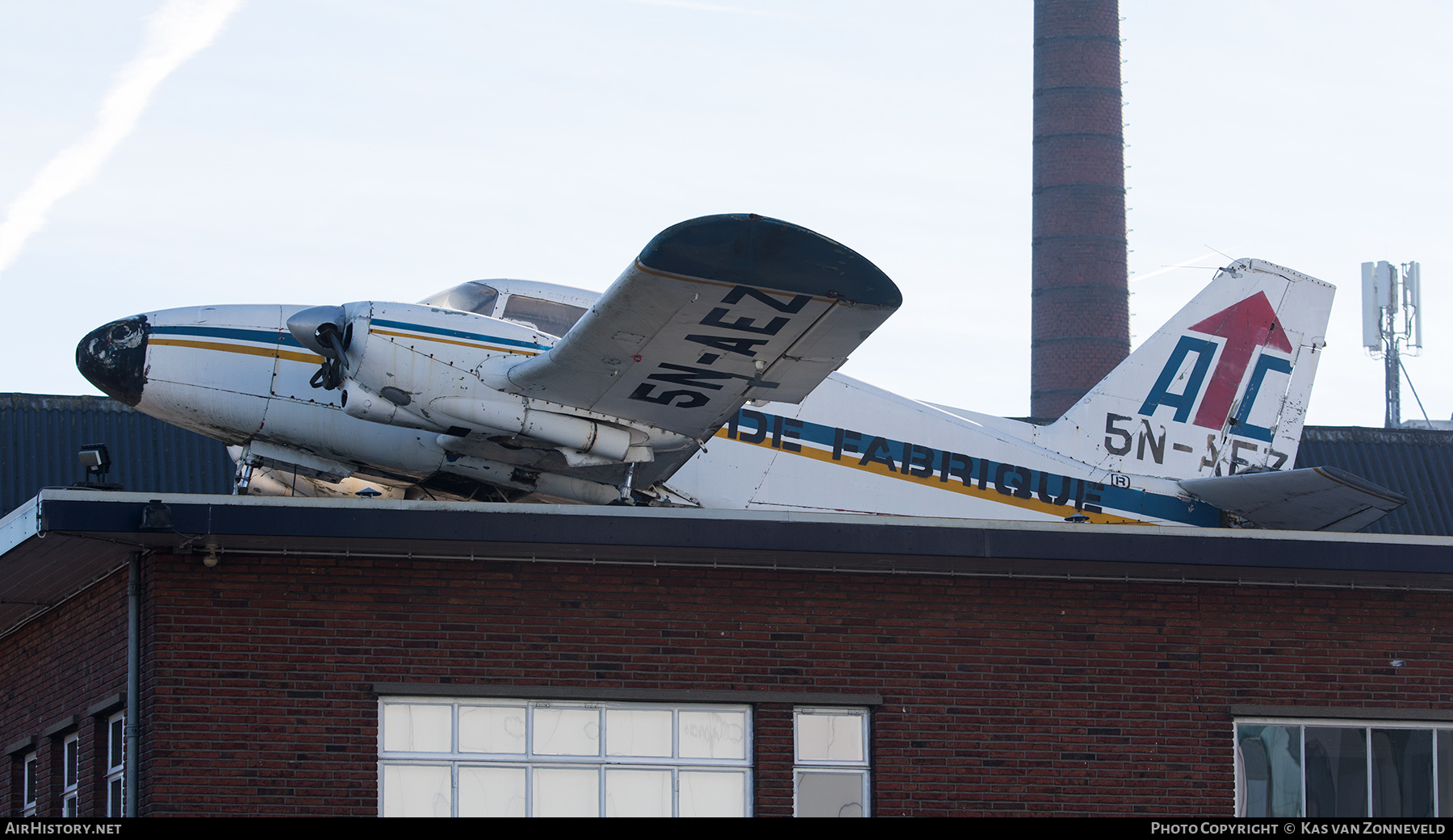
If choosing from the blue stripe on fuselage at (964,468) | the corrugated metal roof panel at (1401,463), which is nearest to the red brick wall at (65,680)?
the blue stripe on fuselage at (964,468)

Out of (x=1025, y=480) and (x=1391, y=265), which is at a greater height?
(x=1391, y=265)

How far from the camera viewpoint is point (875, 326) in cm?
1332

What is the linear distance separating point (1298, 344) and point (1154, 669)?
314 inches

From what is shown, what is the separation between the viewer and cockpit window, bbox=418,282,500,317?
1575cm

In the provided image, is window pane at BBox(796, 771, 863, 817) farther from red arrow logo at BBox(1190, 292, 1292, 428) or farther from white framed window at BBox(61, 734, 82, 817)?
red arrow logo at BBox(1190, 292, 1292, 428)

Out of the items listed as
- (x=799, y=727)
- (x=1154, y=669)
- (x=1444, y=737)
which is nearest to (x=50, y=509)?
(x=799, y=727)

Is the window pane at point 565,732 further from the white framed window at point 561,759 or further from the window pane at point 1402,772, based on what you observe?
the window pane at point 1402,772

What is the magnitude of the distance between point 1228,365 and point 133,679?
12951mm

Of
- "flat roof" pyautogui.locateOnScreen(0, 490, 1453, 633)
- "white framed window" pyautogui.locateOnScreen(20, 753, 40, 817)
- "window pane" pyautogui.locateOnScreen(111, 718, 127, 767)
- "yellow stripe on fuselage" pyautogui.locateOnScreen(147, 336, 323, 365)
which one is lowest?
"white framed window" pyautogui.locateOnScreen(20, 753, 40, 817)

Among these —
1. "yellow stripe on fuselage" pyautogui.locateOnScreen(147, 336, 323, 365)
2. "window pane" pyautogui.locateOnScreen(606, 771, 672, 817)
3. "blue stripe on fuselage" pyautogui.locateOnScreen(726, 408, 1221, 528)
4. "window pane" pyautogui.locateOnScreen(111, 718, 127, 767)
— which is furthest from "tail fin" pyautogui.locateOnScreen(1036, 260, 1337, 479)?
"window pane" pyautogui.locateOnScreen(111, 718, 127, 767)

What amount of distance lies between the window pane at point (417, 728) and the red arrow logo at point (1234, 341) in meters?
10.6

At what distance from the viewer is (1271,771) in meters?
13.0

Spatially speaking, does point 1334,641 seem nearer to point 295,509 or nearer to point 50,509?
point 295,509

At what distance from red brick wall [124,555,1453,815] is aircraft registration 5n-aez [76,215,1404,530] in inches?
84.5
